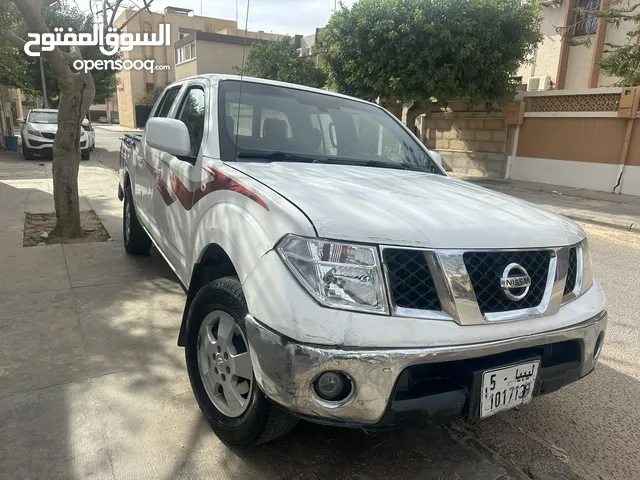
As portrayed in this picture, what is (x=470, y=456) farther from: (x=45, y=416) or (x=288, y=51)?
(x=288, y=51)

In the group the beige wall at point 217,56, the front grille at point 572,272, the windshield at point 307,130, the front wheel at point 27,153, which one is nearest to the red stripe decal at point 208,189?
the windshield at point 307,130

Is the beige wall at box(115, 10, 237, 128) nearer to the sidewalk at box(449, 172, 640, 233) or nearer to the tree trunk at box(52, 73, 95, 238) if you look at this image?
the sidewalk at box(449, 172, 640, 233)

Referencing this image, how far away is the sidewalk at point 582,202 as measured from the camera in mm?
9164

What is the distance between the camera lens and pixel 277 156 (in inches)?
114

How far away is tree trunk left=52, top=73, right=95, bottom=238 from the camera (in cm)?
603

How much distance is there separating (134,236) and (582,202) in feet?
33.4

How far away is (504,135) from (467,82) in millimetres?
3050

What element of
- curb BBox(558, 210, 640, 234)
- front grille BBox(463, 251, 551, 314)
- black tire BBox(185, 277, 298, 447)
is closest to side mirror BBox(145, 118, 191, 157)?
black tire BBox(185, 277, 298, 447)

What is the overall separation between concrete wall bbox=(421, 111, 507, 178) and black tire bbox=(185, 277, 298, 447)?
15656 millimetres

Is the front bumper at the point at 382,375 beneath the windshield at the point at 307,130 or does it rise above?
beneath

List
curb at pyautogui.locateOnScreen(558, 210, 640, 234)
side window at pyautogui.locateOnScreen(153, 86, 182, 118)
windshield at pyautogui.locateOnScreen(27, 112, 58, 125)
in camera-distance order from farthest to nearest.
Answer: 1. windshield at pyautogui.locateOnScreen(27, 112, 58, 125)
2. curb at pyautogui.locateOnScreen(558, 210, 640, 234)
3. side window at pyautogui.locateOnScreen(153, 86, 182, 118)

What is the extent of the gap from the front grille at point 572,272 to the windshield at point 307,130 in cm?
130

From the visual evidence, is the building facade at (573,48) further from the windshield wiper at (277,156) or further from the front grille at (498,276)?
the front grille at (498,276)

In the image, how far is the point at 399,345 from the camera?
5.57 ft
